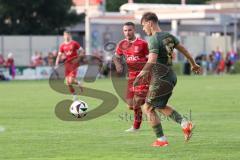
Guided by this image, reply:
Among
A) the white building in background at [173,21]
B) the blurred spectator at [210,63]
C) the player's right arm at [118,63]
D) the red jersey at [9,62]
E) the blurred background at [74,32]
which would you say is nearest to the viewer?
the player's right arm at [118,63]

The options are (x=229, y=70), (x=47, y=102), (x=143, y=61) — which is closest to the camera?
(x=143, y=61)

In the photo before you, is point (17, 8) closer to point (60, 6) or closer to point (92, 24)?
point (60, 6)

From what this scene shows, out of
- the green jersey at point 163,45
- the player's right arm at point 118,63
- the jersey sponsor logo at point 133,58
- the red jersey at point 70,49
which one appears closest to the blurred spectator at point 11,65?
the red jersey at point 70,49

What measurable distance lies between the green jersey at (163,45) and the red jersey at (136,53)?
289 centimetres

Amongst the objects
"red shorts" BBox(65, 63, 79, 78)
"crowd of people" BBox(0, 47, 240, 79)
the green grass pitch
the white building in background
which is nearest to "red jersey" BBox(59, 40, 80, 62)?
"red shorts" BBox(65, 63, 79, 78)

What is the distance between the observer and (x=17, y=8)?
62844mm

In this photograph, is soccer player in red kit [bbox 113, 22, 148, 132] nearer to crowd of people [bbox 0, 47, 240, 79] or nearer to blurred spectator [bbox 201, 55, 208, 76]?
crowd of people [bbox 0, 47, 240, 79]

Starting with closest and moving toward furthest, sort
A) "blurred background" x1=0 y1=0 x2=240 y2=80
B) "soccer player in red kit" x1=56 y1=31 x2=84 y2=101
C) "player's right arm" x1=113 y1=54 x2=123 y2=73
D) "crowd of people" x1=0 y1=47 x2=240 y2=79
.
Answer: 1. "player's right arm" x1=113 y1=54 x2=123 y2=73
2. "soccer player in red kit" x1=56 y1=31 x2=84 y2=101
3. "crowd of people" x1=0 y1=47 x2=240 y2=79
4. "blurred background" x1=0 y1=0 x2=240 y2=80

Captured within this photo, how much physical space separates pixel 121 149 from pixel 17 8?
5113 cm

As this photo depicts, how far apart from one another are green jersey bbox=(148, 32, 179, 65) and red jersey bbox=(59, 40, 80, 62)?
14571 mm

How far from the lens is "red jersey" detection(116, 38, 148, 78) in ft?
52.9

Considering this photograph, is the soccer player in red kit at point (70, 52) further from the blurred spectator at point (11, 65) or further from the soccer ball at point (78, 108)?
the blurred spectator at point (11, 65)

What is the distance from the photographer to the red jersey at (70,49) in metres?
27.6

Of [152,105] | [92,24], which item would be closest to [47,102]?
[152,105]
